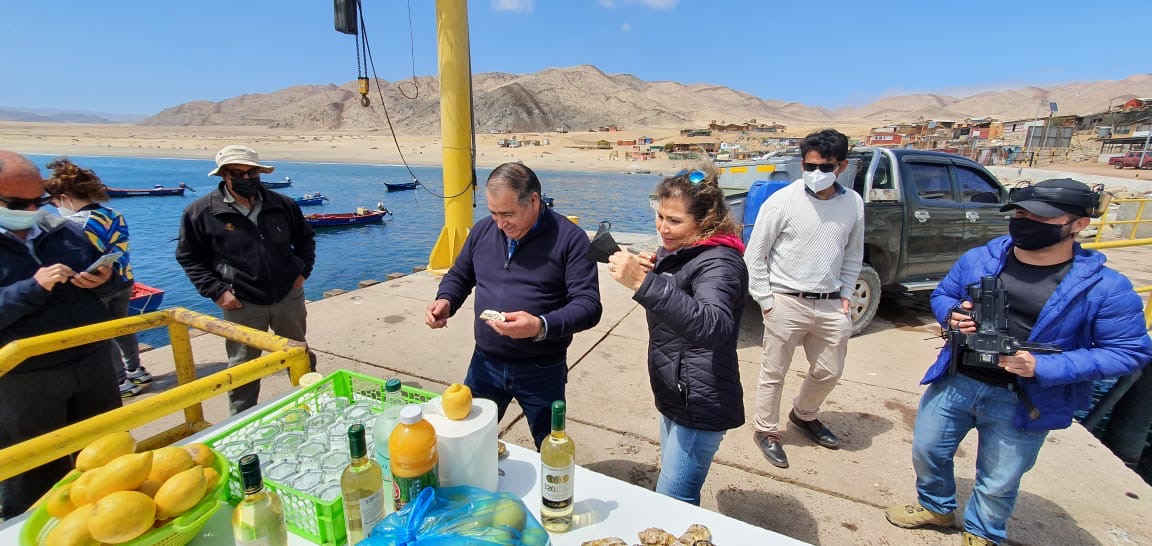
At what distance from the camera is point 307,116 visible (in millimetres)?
122938

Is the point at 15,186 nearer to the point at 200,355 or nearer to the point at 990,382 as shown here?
the point at 200,355

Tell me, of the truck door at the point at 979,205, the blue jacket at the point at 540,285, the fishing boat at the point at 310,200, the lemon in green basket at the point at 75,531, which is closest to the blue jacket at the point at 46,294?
the lemon in green basket at the point at 75,531

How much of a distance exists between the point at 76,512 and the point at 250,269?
2.44 meters

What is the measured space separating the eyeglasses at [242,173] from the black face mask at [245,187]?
3cm

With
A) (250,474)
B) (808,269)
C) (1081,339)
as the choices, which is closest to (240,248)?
(250,474)

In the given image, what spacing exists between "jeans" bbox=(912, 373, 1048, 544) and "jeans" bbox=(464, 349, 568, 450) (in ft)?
5.91

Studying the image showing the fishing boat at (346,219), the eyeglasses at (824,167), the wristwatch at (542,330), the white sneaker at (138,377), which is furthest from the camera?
the fishing boat at (346,219)

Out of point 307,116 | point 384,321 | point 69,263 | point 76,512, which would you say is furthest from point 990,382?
point 307,116

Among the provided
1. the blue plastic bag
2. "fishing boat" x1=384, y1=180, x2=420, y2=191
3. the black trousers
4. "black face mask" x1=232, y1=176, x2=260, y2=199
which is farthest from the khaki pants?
"fishing boat" x1=384, y1=180, x2=420, y2=191

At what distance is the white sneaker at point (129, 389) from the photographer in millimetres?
3797

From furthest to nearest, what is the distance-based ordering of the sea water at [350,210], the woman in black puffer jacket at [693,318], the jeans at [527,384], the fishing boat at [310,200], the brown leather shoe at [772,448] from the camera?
1. the fishing boat at [310,200]
2. the sea water at [350,210]
3. the brown leather shoe at [772,448]
4. the jeans at [527,384]
5. the woman in black puffer jacket at [693,318]

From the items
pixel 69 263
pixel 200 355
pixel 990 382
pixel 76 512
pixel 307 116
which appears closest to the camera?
pixel 76 512

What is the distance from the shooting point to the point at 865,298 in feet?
16.3

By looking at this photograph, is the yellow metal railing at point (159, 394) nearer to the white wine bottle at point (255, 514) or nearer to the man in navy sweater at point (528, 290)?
the white wine bottle at point (255, 514)
